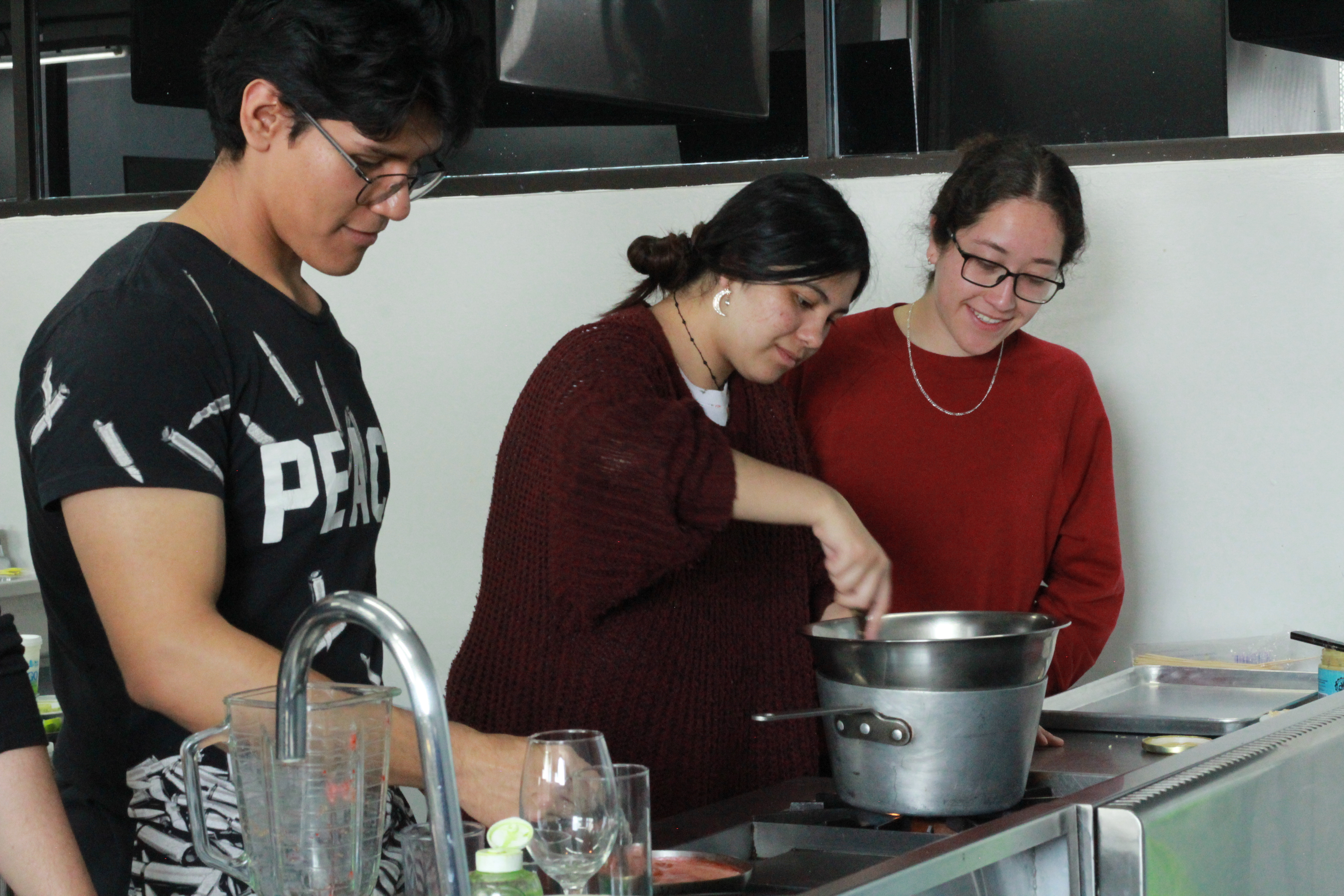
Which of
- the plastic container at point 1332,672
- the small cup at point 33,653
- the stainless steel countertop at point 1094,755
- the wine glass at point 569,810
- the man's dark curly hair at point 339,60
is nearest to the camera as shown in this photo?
the wine glass at point 569,810

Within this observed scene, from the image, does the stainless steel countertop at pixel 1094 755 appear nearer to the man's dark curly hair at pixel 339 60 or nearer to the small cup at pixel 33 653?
the man's dark curly hair at pixel 339 60

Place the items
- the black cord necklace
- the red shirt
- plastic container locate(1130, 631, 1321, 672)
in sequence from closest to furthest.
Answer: the black cord necklace, the red shirt, plastic container locate(1130, 631, 1321, 672)

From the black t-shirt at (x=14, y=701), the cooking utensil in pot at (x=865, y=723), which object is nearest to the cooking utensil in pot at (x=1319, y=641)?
the cooking utensil in pot at (x=865, y=723)

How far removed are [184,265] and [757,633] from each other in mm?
778

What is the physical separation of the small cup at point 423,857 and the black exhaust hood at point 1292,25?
2.19m

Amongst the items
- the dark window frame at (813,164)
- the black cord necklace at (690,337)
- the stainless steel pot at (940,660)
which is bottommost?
the stainless steel pot at (940,660)

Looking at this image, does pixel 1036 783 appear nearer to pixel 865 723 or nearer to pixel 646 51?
pixel 865 723

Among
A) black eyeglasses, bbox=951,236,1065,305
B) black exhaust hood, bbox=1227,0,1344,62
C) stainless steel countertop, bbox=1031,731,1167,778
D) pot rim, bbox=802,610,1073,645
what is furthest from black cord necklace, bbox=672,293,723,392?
black exhaust hood, bbox=1227,0,1344,62

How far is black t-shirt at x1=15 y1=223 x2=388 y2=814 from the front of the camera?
0.99 meters

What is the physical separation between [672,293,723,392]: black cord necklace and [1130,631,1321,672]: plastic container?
98 centimetres

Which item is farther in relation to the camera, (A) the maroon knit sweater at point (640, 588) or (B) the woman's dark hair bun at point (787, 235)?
(B) the woman's dark hair bun at point (787, 235)

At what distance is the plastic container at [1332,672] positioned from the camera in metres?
1.80

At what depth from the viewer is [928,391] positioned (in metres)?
1.96

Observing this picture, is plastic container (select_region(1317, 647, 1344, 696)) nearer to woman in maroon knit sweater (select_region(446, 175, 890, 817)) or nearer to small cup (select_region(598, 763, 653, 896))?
woman in maroon knit sweater (select_region(446, 175, 890, 817))
